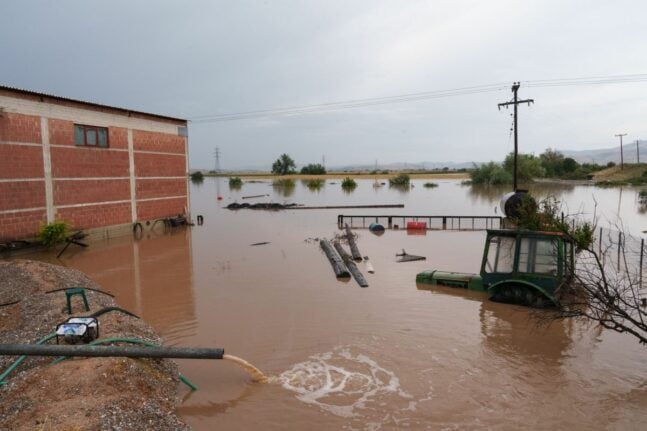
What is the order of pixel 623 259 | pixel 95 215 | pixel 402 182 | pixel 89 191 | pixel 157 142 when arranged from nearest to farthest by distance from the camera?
pixel 623 259
pixel 89 191
pixel 95 215
pixel 157 142
pixel 402 182

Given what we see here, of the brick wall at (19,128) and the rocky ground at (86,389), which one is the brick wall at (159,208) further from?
the rocky ground at (86,389)

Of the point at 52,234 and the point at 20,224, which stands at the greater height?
the point at 20,224

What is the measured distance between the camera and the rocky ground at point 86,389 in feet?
14.5

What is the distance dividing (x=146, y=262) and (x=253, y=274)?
5072 millimetres

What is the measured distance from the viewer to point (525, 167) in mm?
66062

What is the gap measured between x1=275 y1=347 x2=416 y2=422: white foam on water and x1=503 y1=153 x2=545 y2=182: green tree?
209 feet

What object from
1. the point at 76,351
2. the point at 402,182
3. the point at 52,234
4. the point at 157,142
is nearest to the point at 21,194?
the point at 52,234

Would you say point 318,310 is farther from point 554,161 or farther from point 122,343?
point 554,161

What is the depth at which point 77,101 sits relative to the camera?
Answer: 63.2 ft

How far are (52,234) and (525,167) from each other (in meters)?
64.9

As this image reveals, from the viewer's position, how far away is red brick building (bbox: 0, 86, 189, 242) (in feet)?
54.7

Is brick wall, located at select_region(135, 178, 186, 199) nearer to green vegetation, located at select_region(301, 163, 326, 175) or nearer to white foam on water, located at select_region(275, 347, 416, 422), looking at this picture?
white foam on water, located at select_region(275, 347, 416, 422)

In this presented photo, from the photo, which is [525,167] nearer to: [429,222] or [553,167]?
[553,167]

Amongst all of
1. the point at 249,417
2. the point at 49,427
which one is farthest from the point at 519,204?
the point at 49,427
